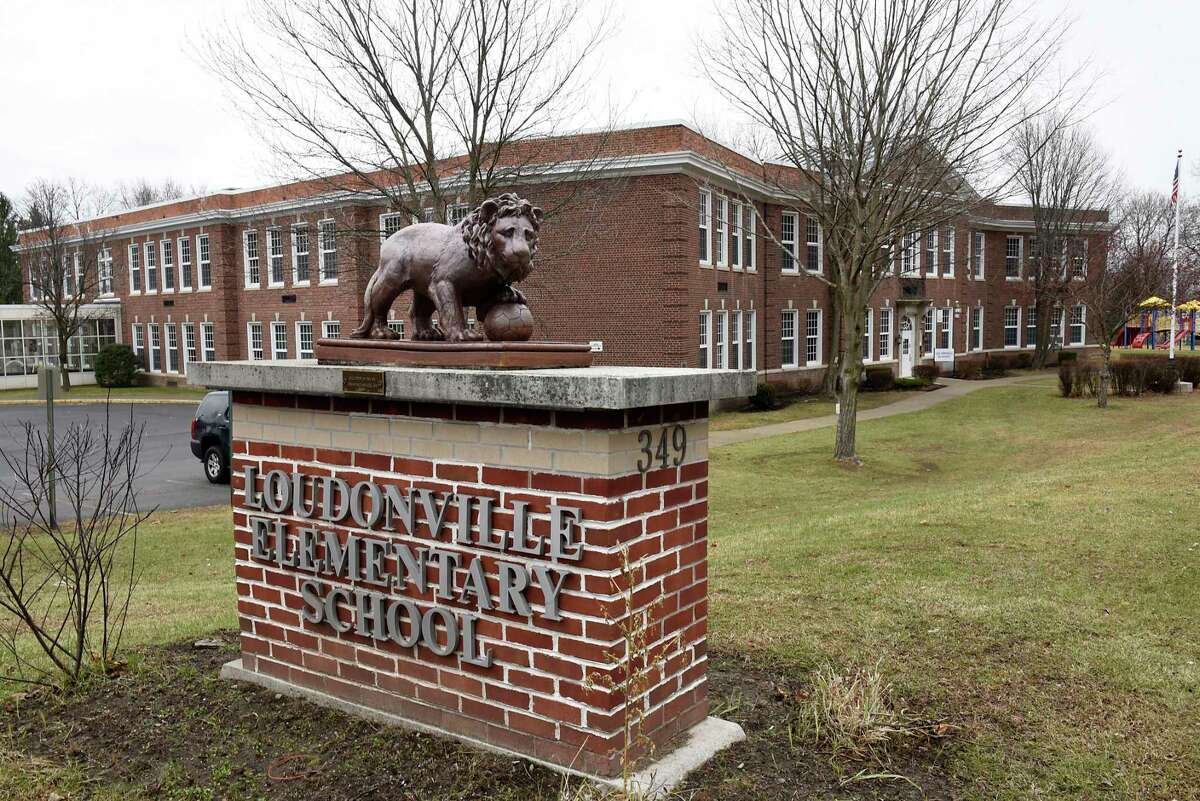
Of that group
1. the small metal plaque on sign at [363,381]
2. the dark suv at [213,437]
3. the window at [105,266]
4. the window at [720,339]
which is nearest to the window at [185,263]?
the window at [105,266]

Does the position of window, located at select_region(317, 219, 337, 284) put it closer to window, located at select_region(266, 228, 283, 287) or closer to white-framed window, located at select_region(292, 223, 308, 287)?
white-framed window, located at select_region(292, 223, 308, 287)

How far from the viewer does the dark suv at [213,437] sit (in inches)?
605

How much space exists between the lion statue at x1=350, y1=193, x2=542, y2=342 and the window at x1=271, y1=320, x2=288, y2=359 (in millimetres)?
33084

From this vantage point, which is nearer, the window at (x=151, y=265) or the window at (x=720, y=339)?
the window at (x=720, y=339)

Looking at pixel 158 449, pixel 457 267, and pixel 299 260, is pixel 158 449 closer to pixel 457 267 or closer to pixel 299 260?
pixel 299 260

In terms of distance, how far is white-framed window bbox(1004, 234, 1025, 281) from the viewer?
Result: 44.7 m

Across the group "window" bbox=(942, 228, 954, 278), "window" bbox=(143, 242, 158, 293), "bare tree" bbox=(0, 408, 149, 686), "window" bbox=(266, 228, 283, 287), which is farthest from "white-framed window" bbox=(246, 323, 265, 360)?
"window" bbox=(942, 228, 954, 278)

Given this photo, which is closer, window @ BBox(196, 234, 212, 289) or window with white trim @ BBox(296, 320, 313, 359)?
window with white trim @ BBox(296, 320, 313, 359)

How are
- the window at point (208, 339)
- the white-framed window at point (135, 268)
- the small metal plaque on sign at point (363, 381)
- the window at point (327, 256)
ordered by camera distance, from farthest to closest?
the white-framed window at point (135, 268)
the window at point (208, 339)
the window at point (327, 256)
the small metal plaque on sign at point (363, 381)

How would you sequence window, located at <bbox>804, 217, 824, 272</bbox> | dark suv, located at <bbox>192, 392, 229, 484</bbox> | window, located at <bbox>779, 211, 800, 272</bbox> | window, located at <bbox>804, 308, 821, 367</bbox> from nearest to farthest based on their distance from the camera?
dark suv, located at <bbox>192, 392, 229, 484</bbox>
window, located at <bbox>779, 211, 800, 272</bbox>
window, located at <bbox>804, 217, 824, 272</bbox>
window, located at <bbox>804, 308, 821, 367</bbox>

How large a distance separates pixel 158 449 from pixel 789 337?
20645 mm

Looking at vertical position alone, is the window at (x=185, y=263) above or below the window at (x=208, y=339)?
above

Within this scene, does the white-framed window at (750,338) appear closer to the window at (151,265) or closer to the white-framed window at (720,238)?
the white-framed window at (720,238)

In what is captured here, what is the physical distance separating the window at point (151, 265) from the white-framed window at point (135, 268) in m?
0.78
